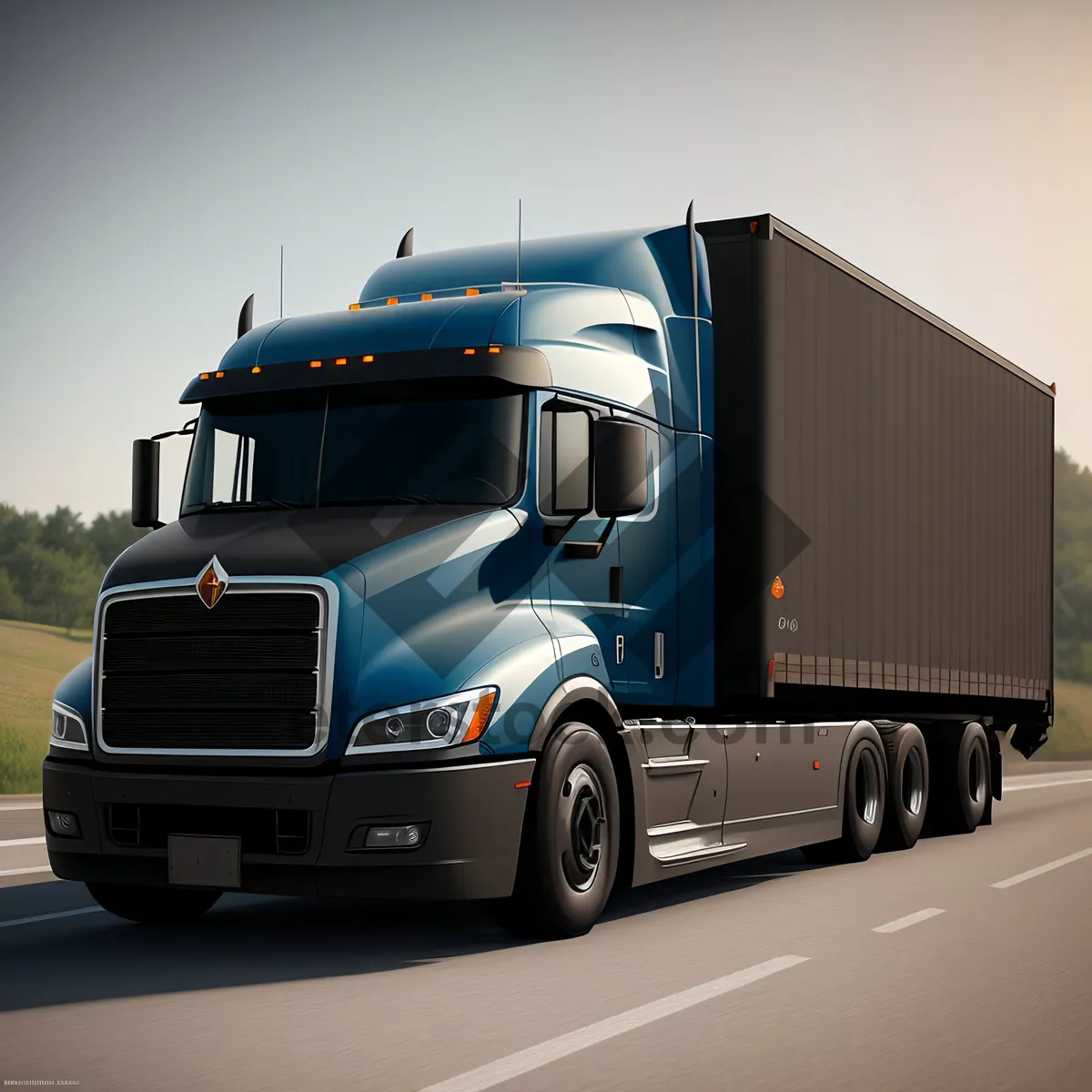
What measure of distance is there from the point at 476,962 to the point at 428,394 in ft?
10.2

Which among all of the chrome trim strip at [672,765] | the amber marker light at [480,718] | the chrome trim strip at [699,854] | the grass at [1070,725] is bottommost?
the grass at [1070,725]

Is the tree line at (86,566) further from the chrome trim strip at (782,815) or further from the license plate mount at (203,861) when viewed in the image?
the license plate mount at (203,861)

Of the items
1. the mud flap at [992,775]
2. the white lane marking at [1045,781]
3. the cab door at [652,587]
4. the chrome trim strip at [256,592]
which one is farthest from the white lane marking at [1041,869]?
the white lane marking at [1045,781]

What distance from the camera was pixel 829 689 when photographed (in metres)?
12.7

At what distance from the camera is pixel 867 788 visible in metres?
13.8

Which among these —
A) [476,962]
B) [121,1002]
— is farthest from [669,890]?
[121,1002]

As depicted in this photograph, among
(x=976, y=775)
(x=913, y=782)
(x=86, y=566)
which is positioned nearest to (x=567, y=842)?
(x=913, y=782)

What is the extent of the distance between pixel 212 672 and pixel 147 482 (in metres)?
2.07

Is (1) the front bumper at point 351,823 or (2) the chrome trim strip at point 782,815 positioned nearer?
(1) the front bumper at point 351,823

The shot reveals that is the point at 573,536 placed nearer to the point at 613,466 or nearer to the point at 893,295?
the point at 613,466

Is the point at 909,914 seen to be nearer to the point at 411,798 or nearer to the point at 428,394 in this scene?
the point at 411,798

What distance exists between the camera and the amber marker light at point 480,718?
8.05 m

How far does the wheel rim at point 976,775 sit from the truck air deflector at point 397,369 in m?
8.68

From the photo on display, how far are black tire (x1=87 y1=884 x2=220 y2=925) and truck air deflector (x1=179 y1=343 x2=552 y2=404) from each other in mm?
2915
